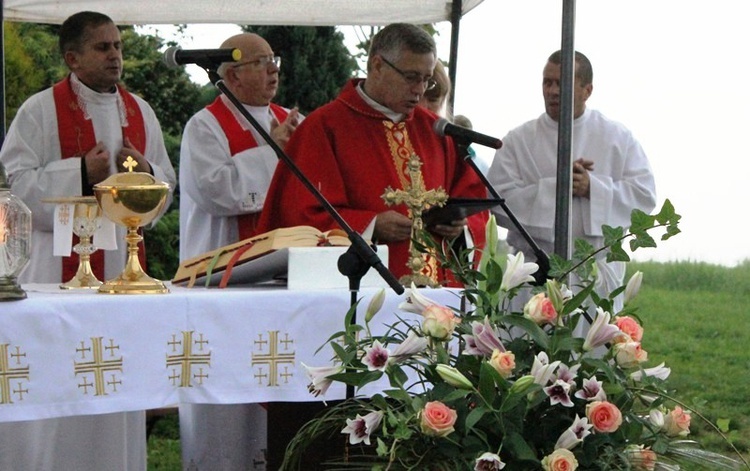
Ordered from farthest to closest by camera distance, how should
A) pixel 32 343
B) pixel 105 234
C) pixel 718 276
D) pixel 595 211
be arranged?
pixel 718 276 < pixel 595 211 < pixel 105 234 < pixel 32 343

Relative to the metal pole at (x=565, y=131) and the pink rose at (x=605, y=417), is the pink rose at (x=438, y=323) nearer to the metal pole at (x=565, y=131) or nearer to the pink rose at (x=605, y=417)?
the pink rose at (x=605, y=417)

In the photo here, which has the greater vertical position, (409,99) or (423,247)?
(409,99)

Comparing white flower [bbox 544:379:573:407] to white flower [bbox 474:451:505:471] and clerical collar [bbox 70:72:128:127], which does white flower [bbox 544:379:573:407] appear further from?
clerical collar [bbox 70:72:128:127]

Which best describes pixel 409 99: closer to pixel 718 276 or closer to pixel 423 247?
pixel 423 247

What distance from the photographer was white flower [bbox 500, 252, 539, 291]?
8.93 ft

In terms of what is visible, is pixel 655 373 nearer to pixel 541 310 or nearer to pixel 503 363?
pixel 541 310

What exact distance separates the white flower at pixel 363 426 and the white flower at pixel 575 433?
0.38 meters

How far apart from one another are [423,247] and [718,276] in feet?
26.7

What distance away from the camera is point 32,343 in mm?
3393

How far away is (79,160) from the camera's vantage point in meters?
5.26

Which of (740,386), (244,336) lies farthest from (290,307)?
(740,386)

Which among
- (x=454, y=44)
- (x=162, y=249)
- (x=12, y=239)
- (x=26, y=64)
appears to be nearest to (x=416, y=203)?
(x=12, y=239)

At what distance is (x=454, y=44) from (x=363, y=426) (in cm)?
449

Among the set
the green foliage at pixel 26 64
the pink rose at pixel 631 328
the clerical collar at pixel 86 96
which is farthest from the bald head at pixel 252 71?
the green foliage at pixel 26 64
